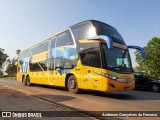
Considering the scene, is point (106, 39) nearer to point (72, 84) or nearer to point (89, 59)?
point (89, 59)

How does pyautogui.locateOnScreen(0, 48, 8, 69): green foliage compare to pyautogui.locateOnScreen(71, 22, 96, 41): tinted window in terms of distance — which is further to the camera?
pyautogui.locateOnScreen(0, 48, 8, 69): green foliage

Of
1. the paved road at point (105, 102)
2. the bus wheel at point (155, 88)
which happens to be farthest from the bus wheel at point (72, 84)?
the bus wheel at point (155, 88)

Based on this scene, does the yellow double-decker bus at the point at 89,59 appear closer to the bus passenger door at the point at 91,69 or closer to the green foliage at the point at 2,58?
the bus passenger door at the point at 91,69

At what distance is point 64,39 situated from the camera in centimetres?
1404

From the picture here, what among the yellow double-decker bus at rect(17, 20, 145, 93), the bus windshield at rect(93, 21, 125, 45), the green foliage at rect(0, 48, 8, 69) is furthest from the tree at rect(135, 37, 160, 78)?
the green foliage at rect(0, 48, 8, 69)

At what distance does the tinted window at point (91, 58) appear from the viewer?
10.7 m

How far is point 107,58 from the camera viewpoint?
1061 cm

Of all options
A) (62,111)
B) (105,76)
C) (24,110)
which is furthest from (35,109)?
(105,76)

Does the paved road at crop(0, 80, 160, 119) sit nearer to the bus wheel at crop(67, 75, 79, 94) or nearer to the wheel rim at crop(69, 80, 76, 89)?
the bus wheel at crop(67, 75, 79, 94)

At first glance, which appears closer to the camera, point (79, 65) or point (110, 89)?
point (110, 89)

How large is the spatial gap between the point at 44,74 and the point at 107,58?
7221 mm

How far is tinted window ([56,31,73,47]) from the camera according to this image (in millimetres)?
13387

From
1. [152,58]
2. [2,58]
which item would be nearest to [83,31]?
[152,58]

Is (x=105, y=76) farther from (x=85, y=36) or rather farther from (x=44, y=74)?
(x=44, y=74)
